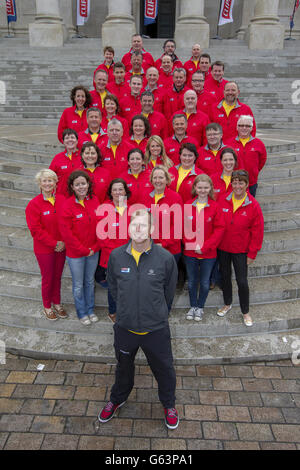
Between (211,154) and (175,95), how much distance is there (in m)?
2.24

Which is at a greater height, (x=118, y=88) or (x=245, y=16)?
(x=245, y=16)

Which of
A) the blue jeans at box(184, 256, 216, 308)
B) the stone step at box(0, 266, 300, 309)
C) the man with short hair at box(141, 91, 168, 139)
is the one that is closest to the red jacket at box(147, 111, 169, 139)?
the man with short hair at box(141, 91, 168, 139)

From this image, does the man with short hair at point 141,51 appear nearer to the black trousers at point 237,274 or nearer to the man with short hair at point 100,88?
the man with short hair at point 100,88

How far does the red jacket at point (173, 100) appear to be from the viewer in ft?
22.0

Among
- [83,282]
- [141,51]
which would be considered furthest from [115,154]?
[141,51]

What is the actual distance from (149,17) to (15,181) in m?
13.5

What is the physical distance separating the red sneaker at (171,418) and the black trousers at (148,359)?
0.04 m

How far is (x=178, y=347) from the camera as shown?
14.8ft

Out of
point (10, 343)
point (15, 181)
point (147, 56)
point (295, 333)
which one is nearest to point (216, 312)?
point (295, 333)

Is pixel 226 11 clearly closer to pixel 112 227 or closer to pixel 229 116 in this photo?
pixel 229 116

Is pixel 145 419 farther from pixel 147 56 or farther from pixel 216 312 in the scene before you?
pixel 147 56

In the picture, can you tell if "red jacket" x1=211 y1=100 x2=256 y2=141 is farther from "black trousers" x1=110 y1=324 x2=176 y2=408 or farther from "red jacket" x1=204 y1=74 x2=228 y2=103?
"black trousers" x1=110 y1=324 x2=176 y2=408

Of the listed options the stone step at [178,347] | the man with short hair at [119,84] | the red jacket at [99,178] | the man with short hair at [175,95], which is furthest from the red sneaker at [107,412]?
the man with short hair at [119,84]

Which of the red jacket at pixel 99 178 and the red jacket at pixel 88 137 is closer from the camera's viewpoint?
the red jacket at pixel 99 178
